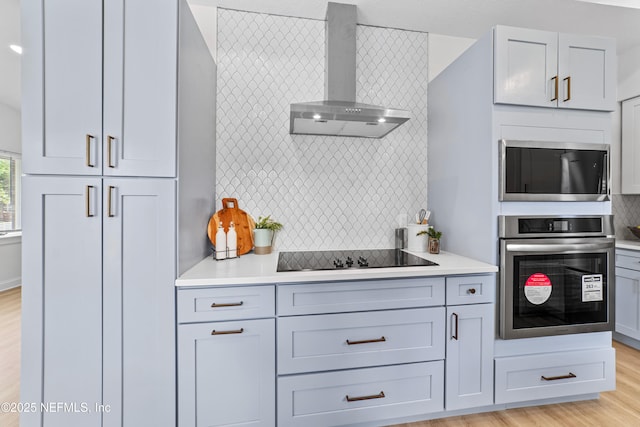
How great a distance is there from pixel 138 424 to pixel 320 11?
9.17 feet

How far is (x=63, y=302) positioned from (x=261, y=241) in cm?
110

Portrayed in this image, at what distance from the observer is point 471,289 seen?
1.74 m

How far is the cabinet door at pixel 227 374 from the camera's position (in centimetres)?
146

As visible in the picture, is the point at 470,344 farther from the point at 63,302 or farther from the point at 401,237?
the point at 63,302

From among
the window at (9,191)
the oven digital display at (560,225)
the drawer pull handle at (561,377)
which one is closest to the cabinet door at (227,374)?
the drawer pull handle at (561,377)

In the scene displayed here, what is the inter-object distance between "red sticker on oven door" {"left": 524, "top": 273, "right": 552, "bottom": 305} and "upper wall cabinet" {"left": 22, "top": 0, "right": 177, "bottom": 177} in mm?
2092

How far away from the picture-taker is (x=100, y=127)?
1420 mm

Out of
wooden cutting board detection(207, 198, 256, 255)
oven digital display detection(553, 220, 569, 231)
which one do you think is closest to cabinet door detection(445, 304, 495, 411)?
oven digital display detection(553, 220, 569, 231)

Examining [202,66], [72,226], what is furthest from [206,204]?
[202,66]

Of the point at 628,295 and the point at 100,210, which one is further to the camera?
the point at 628,295

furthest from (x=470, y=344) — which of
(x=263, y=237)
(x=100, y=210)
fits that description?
(x=100, y=210)

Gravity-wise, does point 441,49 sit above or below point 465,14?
below

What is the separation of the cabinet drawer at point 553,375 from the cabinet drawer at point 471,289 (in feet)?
1.33

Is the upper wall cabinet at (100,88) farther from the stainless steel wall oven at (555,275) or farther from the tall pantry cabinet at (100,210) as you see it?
the stainless steel wall oven at (555,275)
